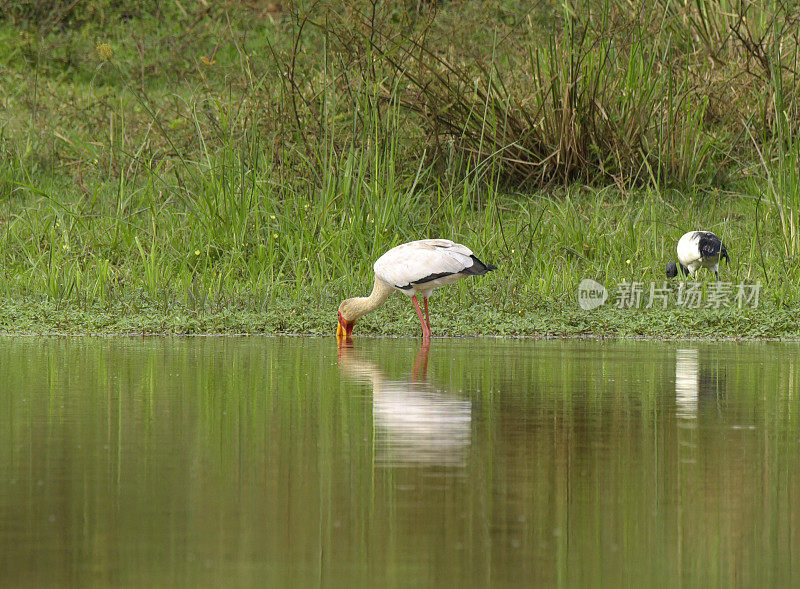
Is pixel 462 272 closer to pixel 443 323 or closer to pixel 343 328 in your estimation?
pixel 443 323

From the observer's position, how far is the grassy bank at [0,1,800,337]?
1286 centimetres

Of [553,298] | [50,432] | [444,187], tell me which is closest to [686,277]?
[553,298]

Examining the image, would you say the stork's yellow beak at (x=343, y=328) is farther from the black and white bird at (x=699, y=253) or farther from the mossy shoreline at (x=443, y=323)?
the black and white bird at (x=699, y=253)

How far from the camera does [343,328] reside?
1159 centimetres

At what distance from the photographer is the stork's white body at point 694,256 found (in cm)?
1382

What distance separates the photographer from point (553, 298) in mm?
12977

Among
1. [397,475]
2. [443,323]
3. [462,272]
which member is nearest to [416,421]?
[397,475]

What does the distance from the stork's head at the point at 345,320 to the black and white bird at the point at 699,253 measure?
3727mm

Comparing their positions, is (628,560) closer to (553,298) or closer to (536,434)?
(536,434)

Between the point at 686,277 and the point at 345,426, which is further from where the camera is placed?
the point at 686,277

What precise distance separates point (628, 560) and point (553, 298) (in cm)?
894

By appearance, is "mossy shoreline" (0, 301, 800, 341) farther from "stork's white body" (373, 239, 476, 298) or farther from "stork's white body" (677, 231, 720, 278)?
"stork's white body" (677, 231, 720, 278)

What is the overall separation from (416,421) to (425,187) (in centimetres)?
961

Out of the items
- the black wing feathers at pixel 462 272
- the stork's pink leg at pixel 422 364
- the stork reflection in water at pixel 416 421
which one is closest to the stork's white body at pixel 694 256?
the black wing feathers at pixel 462 272
